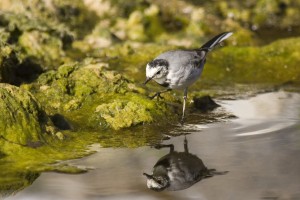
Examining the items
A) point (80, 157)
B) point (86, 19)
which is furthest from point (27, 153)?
point (86, 19)

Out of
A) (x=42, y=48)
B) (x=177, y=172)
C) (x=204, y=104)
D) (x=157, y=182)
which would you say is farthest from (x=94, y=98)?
(x=42, y=48)

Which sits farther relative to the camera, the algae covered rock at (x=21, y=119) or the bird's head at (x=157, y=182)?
the algae covered rock at (x=21, y=119)

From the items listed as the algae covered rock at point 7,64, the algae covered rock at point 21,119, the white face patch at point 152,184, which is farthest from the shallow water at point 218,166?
the algae covered rock at point 7,64

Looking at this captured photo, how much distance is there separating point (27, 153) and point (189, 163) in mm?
2146

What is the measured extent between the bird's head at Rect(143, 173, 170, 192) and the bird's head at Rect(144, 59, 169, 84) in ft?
6.95

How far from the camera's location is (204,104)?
36.0 feet

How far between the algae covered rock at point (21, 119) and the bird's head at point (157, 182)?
5.81ft

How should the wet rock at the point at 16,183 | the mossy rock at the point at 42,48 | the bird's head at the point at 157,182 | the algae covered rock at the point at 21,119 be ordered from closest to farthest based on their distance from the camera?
the wet rock at the point at 16,183 → the bird's head at the point at 157,182 → the algae covered rock at the point at 21,119 → the mossy rock at the point at 42,48

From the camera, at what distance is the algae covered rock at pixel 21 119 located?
8.16 meters

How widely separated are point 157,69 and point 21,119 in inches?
86.5

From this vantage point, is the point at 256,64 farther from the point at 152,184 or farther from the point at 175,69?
the point at 152,184

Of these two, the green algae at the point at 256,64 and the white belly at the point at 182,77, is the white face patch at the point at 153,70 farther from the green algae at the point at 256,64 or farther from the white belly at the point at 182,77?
the green algae at the point at 256,64

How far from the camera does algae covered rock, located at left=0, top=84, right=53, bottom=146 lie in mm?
8156

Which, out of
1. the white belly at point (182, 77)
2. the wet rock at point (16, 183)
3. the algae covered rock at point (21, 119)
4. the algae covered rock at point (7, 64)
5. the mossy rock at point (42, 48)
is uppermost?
the mossy rock at point (42, 48)
